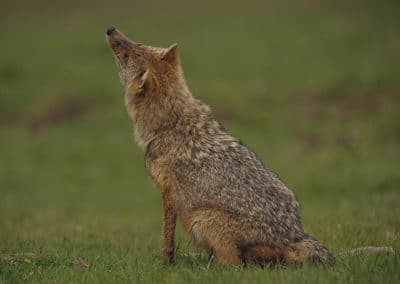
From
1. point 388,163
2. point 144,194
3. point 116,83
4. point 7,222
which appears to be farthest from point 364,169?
point 116,83

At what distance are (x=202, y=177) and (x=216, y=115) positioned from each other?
16.2m

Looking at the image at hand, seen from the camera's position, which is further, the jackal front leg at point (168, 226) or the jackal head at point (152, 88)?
the jackal head at point (152, 88)

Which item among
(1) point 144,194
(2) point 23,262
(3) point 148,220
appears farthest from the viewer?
(1) point 144,194

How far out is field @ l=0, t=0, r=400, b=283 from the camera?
24.7 feet

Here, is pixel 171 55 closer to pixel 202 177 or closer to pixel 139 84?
pixel 139 84

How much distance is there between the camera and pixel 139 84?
24.3 ft

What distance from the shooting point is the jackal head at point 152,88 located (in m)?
7.36

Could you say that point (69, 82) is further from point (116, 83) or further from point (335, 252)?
point (335, 252)

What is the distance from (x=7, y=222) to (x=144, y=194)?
18.7 feet

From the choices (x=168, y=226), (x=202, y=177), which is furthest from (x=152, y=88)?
(x=168, y=226)

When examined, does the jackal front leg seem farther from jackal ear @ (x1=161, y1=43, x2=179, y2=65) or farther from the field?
jackal ear @ (x1=161, y1=43, x2=179, y2=65)

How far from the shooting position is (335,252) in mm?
7605

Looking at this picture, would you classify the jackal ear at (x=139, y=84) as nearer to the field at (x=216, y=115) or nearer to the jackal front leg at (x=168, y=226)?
the jackal front leg at (x=168, y=226)

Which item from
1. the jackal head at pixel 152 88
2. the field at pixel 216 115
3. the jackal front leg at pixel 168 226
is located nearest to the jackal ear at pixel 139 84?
the jackal head at pixel 152 88
